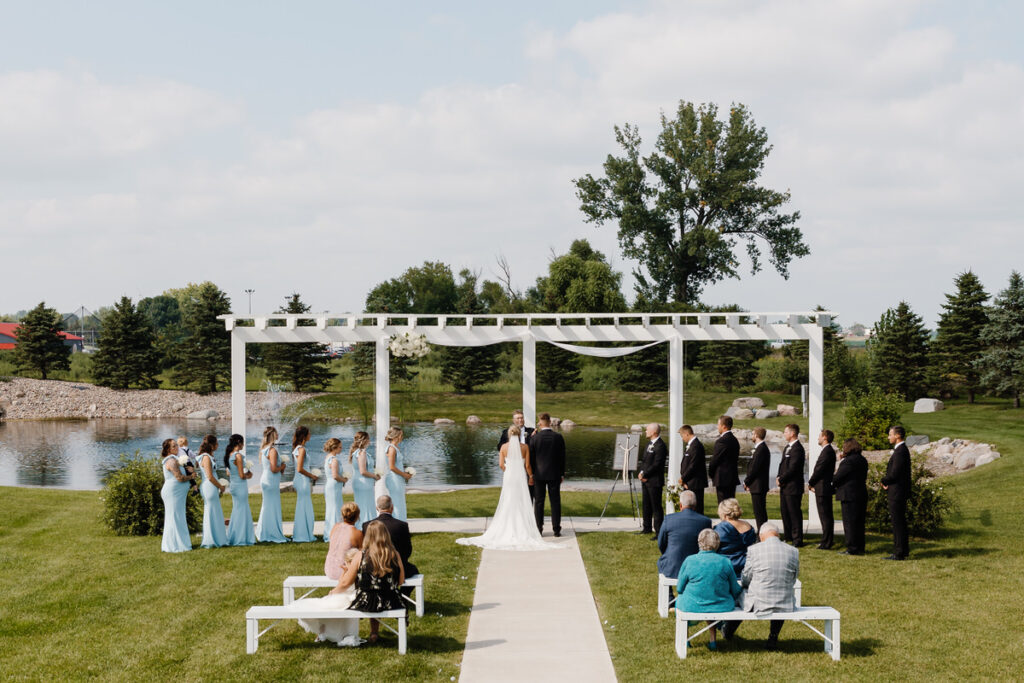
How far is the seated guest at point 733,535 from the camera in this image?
7598 mm

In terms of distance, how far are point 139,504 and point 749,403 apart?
27583 mm

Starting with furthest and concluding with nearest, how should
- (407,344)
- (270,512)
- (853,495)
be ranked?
1. (407,344)
2. (270,512)
3. (853,495)

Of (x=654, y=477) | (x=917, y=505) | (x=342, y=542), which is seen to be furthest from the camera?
(x=917, y=505)

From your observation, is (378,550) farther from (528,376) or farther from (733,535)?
(528,376)

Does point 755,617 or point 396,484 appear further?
point 396,484

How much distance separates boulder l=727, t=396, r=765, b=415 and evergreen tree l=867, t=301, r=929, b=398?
475cm

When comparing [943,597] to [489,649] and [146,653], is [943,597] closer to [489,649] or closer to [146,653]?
[489,649]

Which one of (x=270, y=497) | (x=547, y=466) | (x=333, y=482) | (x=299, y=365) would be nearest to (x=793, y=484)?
(x=547, y=466)

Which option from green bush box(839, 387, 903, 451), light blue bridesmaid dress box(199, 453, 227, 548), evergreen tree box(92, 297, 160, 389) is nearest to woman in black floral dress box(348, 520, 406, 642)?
light blue bridesmaid dress box(199, 453, 227, 548)

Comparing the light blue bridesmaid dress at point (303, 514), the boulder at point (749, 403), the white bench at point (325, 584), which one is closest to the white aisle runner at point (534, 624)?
the white bench at point (325, 584)

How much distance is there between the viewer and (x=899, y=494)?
33.9ft

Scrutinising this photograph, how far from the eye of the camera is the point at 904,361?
3534cm

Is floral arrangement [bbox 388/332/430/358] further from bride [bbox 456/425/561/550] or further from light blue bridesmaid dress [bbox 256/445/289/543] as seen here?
light blue bridesmaid dress [bbox 256/445/289/543]

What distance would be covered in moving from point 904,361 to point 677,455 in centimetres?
2638
